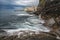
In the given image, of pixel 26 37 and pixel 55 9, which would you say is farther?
pixel 55 9

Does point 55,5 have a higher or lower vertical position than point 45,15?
higher

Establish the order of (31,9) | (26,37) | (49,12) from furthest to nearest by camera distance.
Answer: (31,9), (49,12), (26,37)

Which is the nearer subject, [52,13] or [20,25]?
[20,25]

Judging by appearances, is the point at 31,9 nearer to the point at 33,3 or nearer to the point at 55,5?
the point at 33,3

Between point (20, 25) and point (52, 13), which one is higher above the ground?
point (52, 13)

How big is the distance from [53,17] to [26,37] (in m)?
4.35

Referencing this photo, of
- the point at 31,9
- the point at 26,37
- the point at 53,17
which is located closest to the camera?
the point at 26,37

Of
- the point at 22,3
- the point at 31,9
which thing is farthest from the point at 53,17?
the point at 22,3

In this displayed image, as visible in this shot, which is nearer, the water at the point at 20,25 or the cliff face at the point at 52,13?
the water at the point at 20,25

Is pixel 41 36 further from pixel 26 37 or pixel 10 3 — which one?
pixel 10 3

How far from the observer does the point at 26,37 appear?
6258mm

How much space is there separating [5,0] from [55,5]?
691 cm

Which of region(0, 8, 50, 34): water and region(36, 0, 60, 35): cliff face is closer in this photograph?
region(0, 8, 50, 34): water

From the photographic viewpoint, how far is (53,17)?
10141 mm
